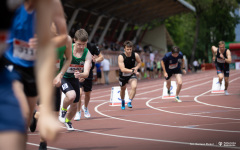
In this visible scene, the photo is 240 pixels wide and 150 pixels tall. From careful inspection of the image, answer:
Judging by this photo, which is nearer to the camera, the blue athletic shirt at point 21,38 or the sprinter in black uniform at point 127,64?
the blue athletic shirt at point 21,38

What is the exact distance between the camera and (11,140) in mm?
2223

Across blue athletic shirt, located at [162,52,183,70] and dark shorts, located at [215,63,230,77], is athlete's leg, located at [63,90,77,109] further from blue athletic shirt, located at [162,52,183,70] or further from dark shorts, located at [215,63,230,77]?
dark shorts, located at [215,63,230,77]

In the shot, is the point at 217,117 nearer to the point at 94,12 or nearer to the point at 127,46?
the point at 127,46

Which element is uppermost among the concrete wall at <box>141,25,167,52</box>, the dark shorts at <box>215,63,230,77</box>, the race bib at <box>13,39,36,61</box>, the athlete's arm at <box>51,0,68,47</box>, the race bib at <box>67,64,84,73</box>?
the concrete wall at <box>141,25,167,52</box>

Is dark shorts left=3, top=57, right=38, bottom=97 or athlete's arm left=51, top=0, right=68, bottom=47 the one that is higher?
athlete's arm left=51, top=0, right=68, bottom=47

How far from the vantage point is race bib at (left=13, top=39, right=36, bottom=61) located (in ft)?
11.2

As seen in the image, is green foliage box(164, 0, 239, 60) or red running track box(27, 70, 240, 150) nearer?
red running track box(27, 70, 240, 150)

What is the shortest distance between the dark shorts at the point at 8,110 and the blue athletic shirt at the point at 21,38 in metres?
0.96

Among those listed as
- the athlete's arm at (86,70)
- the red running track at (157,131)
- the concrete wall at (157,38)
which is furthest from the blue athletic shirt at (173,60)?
the concrete wall at (157,38)

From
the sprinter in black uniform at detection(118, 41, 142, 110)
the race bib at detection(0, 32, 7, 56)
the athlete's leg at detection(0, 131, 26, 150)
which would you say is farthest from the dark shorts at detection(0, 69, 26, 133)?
the sprinter in black uniform at detection(118, 41, 142, 110)

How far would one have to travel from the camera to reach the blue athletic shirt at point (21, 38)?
3.34 m

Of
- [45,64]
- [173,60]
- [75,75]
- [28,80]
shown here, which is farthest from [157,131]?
[173,60]

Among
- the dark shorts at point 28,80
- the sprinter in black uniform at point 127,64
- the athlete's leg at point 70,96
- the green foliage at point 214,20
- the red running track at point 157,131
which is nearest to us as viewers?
the dark shorts at point 28,80

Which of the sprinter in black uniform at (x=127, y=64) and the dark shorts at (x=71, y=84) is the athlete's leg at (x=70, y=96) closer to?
the dark shorts at (x=71, y=84)
